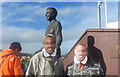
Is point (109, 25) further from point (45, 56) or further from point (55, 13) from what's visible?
point (45, 56)

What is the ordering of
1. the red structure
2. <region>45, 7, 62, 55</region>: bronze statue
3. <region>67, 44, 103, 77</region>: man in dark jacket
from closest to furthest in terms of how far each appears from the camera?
<region>67, 44, 103, 77</region>: man in dark jacket → <region>45, 7, 62, 55</region>: bronze statue → the red structure

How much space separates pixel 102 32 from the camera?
3814mm

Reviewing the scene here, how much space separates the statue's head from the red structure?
594 millimetres

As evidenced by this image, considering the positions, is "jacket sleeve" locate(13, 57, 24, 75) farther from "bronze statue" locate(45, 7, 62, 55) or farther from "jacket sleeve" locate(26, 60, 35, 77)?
"bronze statue" locate(45, 7, 62, 55)

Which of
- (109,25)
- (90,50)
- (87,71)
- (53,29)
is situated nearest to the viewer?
(87,71)

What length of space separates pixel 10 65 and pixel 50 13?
3.19ft

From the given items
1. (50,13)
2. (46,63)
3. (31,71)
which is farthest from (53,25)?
(31,71)

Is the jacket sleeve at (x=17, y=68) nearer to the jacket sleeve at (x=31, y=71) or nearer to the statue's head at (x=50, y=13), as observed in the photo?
the jacket sleeve at (x=31, y=71)

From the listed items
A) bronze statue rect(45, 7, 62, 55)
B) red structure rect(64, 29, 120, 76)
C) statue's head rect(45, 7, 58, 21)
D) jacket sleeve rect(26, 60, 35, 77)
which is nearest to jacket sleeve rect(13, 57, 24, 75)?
jacket sleeve rect(26, 60, 35, 77)

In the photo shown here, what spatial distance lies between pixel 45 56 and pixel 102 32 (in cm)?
137

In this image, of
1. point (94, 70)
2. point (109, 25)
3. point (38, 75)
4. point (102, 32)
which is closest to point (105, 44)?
point (102, 32)

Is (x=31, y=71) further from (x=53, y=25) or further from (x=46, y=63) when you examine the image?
(x=53, y=25)

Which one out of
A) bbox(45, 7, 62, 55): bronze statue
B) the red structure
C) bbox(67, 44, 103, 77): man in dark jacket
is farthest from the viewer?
the red structure

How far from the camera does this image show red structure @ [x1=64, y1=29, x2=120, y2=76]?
368 cm
